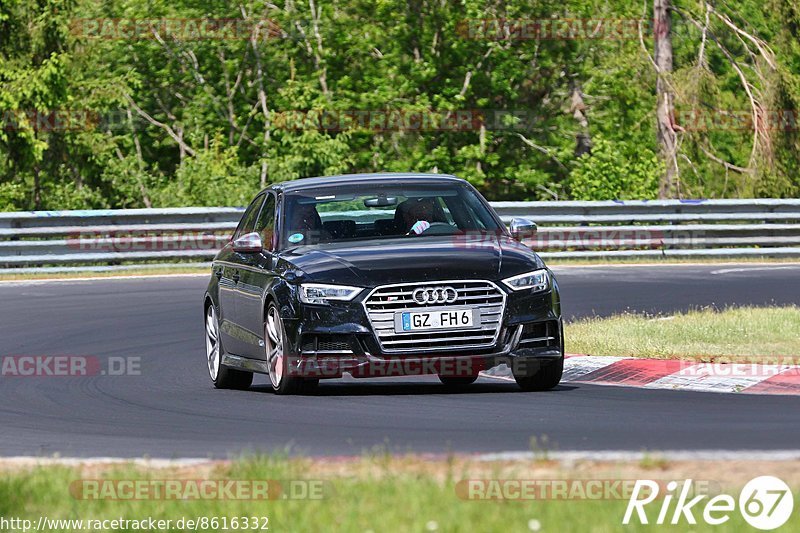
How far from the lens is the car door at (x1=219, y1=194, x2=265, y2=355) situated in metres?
12.6

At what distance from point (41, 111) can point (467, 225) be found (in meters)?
20.5

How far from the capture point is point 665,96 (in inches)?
1313

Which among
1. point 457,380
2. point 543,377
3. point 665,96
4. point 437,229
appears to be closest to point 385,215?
Result: point 437,229

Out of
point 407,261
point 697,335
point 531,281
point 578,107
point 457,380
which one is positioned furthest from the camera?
point 578,107

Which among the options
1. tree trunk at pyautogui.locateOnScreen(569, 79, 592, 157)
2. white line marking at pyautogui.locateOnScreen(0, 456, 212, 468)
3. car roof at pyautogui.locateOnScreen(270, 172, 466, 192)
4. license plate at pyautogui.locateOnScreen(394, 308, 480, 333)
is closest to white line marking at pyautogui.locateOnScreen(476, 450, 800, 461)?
white line marking at pyautogui.locateOnScreen(0, 456, 212, 468)

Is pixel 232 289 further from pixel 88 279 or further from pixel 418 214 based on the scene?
pixel 88 279

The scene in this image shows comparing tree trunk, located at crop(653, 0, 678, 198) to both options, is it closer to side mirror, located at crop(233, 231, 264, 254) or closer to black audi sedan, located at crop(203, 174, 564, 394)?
black audi sedan, located at crop(203, 174, 564, 394)

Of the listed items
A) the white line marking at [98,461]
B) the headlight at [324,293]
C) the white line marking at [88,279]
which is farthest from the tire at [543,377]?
the white line marking at [88,279]

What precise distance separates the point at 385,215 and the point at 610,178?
2525 centimetres

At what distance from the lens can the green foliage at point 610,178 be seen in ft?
120

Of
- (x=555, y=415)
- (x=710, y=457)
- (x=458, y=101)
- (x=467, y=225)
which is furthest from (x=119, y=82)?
(x=710, y=457)

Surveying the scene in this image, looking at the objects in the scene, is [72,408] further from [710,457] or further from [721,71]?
[721,71]

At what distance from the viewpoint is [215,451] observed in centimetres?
861

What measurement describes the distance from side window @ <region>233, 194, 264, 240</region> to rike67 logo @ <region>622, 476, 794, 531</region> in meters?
7.21
